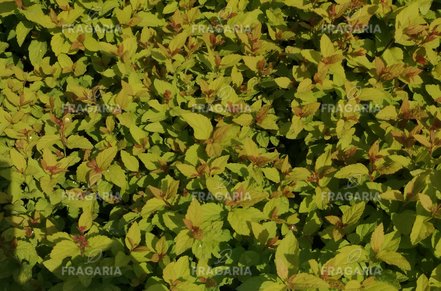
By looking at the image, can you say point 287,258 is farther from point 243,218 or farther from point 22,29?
point 22,29

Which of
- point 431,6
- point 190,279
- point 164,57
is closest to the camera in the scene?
point 190,279

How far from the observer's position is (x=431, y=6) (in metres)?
3.24

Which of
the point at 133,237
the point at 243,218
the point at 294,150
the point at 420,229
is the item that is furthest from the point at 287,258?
the point at 294,150

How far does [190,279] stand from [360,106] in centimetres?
128

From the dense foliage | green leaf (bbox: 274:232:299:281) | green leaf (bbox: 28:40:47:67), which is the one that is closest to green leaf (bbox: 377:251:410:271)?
the dense foliage

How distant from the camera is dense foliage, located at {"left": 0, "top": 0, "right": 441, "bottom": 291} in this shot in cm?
223

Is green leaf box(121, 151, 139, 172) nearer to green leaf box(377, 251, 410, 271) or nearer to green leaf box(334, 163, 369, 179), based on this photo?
green leaf box(334, 163, 369, 179)

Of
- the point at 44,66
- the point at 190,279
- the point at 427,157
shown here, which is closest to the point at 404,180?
the point at 427,157

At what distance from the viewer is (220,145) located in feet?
8.36

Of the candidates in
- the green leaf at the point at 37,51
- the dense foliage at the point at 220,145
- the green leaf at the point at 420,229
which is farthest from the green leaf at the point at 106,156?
the green leaf at the point at 420,229

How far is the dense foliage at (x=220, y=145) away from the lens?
7.33 ft

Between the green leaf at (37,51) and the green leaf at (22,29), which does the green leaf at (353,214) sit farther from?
the green leaf at (22,29)

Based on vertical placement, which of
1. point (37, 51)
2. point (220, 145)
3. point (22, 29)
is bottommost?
point (220, 145)

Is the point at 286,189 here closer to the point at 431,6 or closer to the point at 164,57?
the point at 164,57
